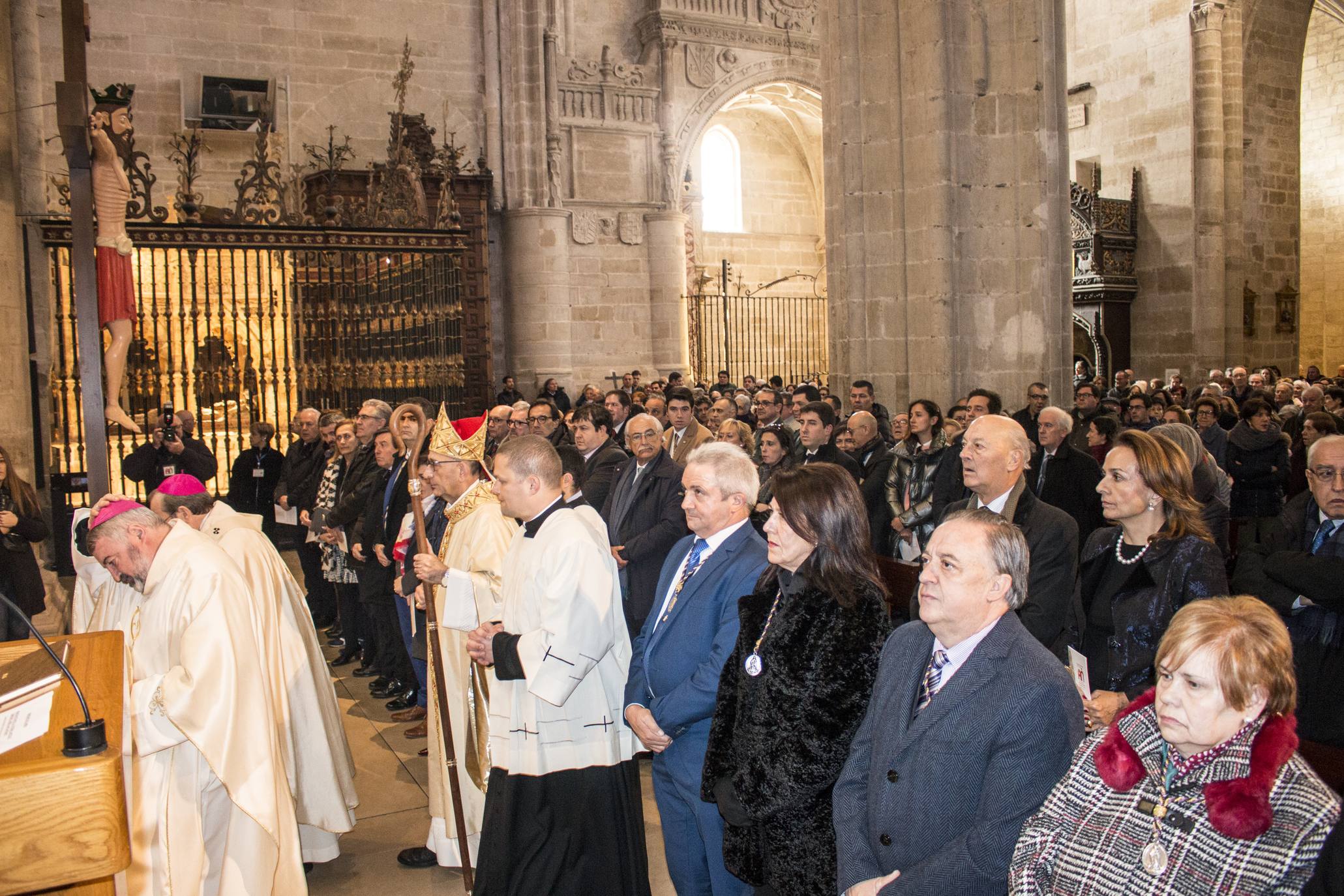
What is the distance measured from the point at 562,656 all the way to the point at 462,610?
2.68ft

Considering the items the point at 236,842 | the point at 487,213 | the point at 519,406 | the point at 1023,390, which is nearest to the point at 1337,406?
the point at 1023,390

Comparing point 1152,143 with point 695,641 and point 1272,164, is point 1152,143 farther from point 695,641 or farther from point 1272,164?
point 695,641

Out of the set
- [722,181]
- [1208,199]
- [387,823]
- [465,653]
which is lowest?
[387,823]

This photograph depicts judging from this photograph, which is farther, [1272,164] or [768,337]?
[768,337]

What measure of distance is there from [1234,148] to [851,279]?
1211 centimetres

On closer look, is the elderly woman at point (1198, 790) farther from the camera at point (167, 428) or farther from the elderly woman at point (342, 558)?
the camera at point (167, 428)

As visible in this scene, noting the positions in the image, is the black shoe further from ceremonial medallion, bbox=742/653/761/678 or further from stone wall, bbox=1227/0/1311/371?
stone wall, bbox=1227/0/1311/371

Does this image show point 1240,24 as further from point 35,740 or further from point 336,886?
point 35,740

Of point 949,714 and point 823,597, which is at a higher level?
point 823,597

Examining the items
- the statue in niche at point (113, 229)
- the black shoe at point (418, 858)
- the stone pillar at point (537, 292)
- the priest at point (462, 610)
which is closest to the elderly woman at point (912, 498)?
Result: the priest at point (462, 610)

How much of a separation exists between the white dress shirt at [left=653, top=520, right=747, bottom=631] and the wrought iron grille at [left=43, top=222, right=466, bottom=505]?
24.5ft

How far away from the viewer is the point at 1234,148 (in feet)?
58.0

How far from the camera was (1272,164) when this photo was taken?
18.5 m

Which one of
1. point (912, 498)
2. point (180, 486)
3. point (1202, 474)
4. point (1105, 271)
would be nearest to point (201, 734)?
point (180, 486)
